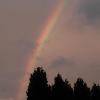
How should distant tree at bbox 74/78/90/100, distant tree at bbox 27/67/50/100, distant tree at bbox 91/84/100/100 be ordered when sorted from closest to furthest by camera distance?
1. distant tree at bbox 27/67/50/100
2. distant tree at bbox 74/78/90/100
3. distant tree at bbox 91/84/100/100

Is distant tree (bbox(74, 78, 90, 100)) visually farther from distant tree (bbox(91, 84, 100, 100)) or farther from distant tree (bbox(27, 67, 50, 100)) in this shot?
distant tree (bbox(27, 67, 50, 100))

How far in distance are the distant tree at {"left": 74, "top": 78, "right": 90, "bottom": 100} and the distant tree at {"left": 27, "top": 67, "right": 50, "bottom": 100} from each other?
24.1ft

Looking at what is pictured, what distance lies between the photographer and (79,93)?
92.9 meters

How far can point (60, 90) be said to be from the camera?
294ft

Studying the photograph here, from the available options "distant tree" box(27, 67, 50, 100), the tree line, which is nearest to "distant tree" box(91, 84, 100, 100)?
the tree line

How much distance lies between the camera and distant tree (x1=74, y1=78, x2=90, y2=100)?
92562mm

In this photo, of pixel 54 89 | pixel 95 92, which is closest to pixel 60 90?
pixel 54 89

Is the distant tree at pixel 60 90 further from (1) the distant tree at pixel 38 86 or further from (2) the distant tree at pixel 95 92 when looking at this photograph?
(2) the distant tree at pixel 95 92

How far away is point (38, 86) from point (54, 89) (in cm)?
374

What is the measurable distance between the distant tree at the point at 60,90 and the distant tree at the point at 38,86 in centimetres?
178

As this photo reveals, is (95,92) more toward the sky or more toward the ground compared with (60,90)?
more toward the sky

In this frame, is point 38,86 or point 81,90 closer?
point 38,86

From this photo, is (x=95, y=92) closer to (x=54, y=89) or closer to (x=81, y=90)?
(x=81, y=90)

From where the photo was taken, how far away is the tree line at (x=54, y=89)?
288ft
